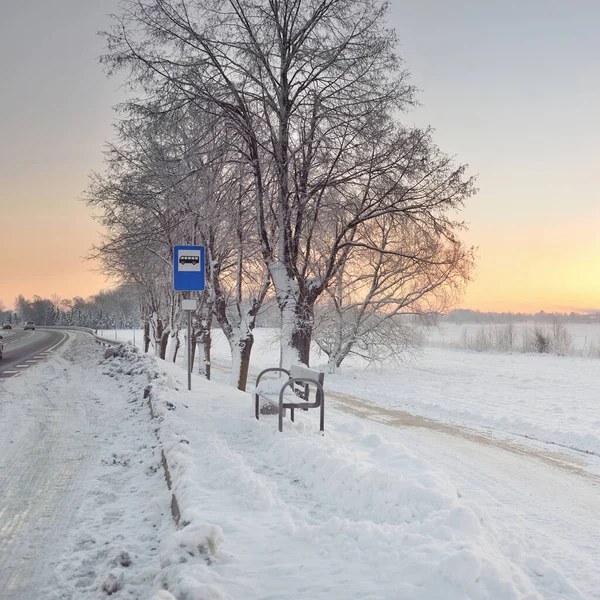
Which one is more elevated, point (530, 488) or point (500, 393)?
point (530, 488)

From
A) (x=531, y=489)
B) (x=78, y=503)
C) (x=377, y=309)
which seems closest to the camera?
(x=78, y=503)

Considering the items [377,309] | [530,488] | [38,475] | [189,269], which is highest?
[189,269]

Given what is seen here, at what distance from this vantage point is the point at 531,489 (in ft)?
22.2

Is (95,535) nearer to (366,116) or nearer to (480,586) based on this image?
(480,586)

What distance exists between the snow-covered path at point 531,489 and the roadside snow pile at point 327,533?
53 centimetres

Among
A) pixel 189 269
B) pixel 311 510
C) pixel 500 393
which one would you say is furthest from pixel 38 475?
pixel 500 393

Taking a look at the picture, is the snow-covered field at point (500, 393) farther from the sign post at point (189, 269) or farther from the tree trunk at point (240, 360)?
the sign post at point (189, 269)

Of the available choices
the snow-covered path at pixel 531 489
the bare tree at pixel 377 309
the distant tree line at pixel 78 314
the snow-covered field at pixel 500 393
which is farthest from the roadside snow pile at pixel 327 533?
the distant tree line at pixel 78 314

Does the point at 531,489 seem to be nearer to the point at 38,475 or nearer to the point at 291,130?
the point at 38,475

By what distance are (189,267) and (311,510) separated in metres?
7.83

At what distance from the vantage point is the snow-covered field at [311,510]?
3.38 meters

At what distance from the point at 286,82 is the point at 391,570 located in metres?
10.1

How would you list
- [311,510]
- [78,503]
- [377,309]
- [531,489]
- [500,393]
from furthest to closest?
[377,309] → [500,393] → [531,489] → [78,503] → [311,510]

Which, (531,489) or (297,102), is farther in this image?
(297,102)
